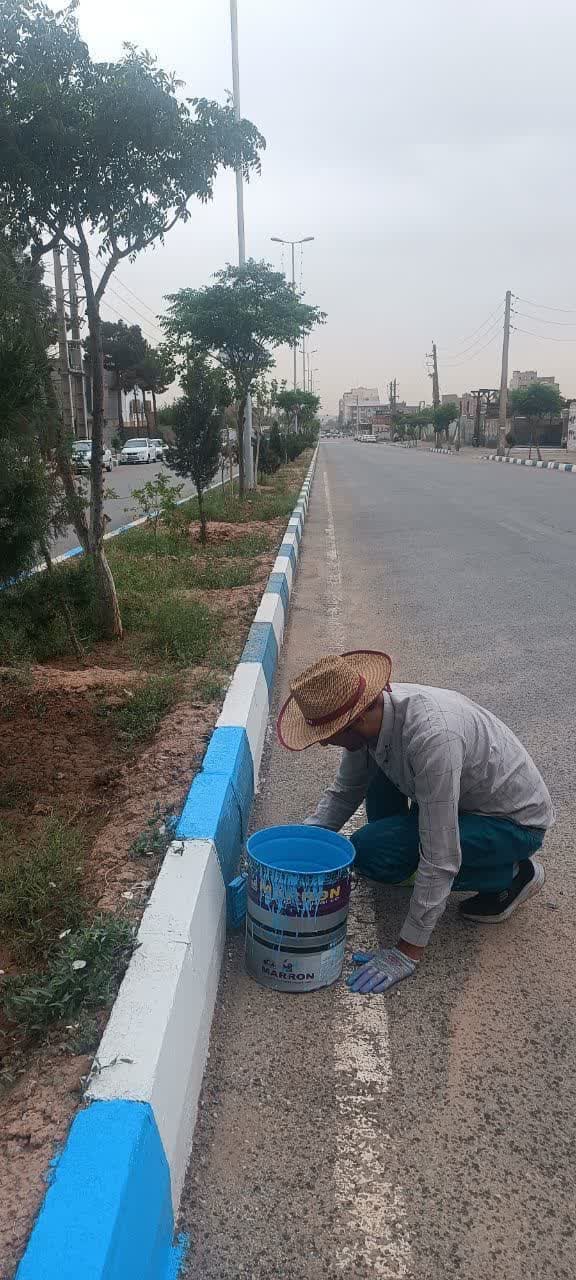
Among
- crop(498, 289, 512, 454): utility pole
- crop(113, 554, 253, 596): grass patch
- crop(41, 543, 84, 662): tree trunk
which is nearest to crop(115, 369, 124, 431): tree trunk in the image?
crop(498, 289, 512, 454): utility pole

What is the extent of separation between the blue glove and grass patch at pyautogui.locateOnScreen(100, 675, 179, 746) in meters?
1.75

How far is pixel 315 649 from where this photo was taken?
6426 millimetres

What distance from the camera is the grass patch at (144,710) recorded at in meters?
4.11

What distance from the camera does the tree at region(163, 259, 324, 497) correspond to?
15562mm

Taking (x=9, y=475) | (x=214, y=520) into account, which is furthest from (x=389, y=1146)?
(x=214, y=520)

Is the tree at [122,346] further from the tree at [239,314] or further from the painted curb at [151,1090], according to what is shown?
the painted curb at [151,1090]

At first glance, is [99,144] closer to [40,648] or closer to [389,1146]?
[40,648]

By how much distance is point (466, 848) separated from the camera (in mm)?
2789

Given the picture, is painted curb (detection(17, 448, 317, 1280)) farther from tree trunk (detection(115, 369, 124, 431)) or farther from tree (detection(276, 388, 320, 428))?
tree trunk (detection(115, 369, 124, 431))

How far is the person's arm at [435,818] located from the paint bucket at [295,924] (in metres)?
0.22

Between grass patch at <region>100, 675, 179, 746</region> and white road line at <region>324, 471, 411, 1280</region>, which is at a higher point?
grass patch at <region>100, 675, 179, 746</region>

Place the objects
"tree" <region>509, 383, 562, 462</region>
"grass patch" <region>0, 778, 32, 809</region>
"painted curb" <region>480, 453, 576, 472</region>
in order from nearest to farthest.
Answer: "grass patch" <region>0, 778, 32, 809</region>
"painted curb" <region>480, 453, 576, 472</region>
"tree" <region>509, 383, 562, 462</region>

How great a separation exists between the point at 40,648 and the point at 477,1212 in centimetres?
404

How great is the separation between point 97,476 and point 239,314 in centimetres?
1063
